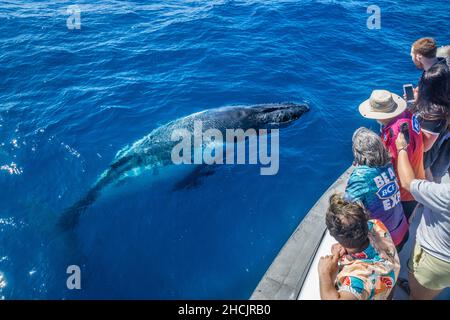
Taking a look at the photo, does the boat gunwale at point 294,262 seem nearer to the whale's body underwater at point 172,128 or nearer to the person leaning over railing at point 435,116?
the person leaning over railing at point 435,116

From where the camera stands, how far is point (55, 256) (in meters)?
7.71

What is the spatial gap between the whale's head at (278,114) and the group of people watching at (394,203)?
471cm

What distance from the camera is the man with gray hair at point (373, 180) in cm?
469

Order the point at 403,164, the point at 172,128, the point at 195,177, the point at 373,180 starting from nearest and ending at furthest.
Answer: the point at 373,180, the point at 403,164, the point at 195,177, the point at 172,128

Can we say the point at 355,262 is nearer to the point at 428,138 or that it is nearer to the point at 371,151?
the point at 371,151

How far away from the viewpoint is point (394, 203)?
4.88m

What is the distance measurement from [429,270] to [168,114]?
9493 millimetres

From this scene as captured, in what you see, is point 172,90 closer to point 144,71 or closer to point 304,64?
point 144,71

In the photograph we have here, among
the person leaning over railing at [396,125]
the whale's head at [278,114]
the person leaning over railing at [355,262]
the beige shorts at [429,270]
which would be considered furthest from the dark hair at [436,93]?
the whale's head at [278,114]

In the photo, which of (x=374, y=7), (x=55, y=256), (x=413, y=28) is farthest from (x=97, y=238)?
(x=374, y=7)

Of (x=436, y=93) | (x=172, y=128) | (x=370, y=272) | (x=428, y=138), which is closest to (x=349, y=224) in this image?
(x=370, y=272)

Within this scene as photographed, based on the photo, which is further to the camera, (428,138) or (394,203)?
(428,138)

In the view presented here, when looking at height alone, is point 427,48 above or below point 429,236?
above

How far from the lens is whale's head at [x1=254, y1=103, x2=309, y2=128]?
10930mm
